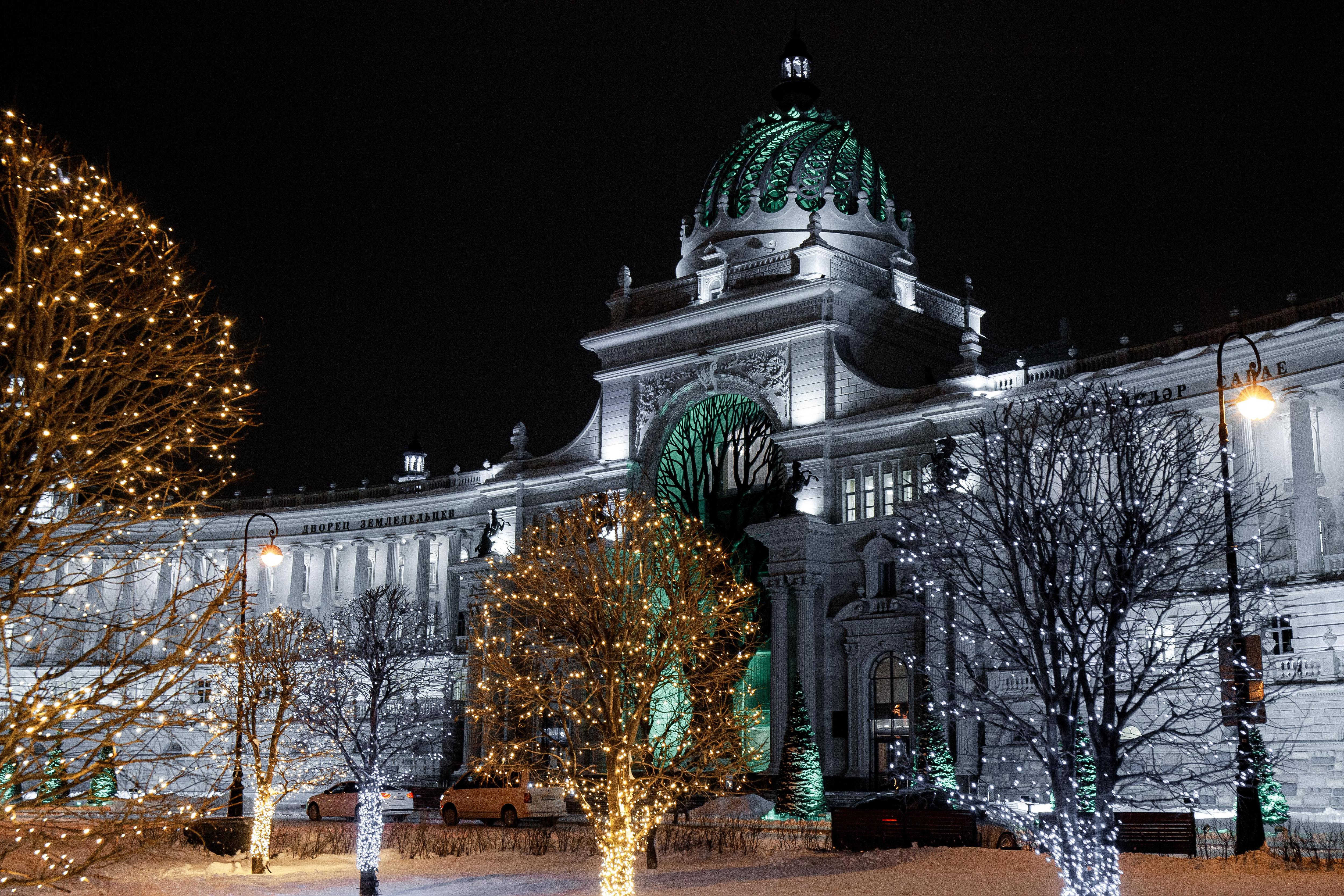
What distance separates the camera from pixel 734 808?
44500mm

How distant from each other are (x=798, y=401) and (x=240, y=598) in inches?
1867

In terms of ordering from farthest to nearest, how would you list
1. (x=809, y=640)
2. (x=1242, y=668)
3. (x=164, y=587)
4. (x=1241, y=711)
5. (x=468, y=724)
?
(x=164, y=587) → (x=468, y=724) → (x=809, y=640) → (x=1241, y=711) → (x=1242, y=668)

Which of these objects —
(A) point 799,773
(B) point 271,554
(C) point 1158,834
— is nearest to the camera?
(C) point 1158,834

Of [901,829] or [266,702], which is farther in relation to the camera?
[266,702]

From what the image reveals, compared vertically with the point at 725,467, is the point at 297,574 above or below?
below

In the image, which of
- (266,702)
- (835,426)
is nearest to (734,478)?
(835,426)

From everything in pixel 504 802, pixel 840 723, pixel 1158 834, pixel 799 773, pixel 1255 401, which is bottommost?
pixel 504 802

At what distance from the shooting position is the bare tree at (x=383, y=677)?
53.6 metres

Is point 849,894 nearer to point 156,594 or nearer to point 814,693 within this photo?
point 814,693

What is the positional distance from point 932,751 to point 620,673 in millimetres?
20461

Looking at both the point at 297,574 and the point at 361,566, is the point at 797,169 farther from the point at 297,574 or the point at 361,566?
the point at 297,574

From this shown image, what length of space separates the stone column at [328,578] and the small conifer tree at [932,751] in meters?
45.4

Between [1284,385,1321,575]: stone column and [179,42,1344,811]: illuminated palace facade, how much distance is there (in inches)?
3.2

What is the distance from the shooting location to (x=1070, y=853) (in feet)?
64.4
